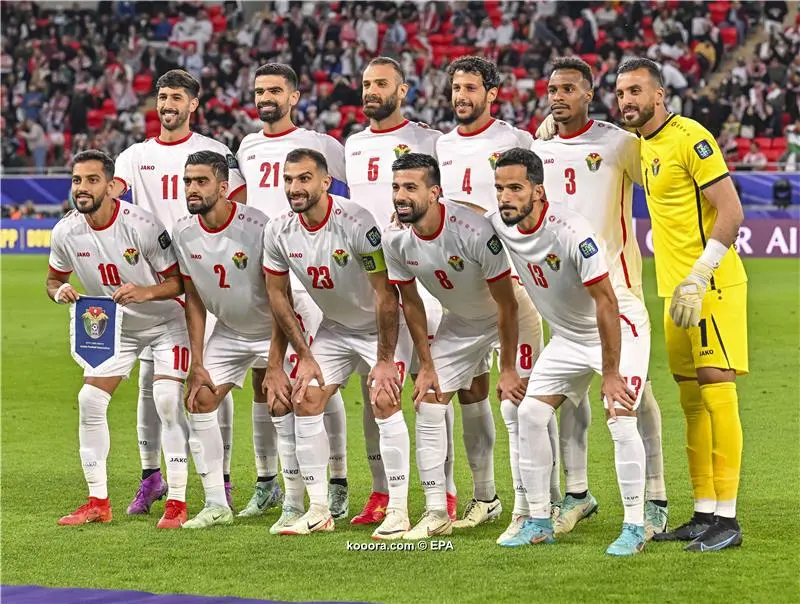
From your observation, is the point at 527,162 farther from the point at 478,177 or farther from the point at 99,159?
the point at 99,159

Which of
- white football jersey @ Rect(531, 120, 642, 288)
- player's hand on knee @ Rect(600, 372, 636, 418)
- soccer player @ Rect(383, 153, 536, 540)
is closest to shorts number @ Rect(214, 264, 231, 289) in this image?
soccer player @ Rect(383, 153, 536, 540)

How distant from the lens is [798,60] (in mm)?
26125

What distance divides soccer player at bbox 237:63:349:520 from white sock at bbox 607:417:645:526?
1.93m

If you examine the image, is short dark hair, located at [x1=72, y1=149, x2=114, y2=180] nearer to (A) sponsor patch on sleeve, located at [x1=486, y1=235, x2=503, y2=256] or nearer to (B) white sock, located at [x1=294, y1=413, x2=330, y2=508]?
(B) white sock, located at [x1=294, y1=413, x2=330, y2=508]

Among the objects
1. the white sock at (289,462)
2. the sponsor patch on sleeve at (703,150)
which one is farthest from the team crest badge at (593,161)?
the white sock at (289,462)

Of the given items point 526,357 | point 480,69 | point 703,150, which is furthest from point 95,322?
point 703,150

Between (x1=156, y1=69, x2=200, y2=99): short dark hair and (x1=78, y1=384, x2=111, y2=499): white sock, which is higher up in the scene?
(x1=156, y1=69, x2=200, y2=99): short dark hair

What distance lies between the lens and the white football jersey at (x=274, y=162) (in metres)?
8.12

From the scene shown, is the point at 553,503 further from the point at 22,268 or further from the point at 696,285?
the point at 22,268

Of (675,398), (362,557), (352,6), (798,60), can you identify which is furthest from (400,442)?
(352,6)

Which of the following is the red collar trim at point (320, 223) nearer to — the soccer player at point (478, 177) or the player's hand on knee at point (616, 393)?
the soccer player at point (478, 177)

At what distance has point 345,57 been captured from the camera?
2952cm

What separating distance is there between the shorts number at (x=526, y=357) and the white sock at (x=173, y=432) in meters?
1.98

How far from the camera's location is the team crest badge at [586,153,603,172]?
6977mm
